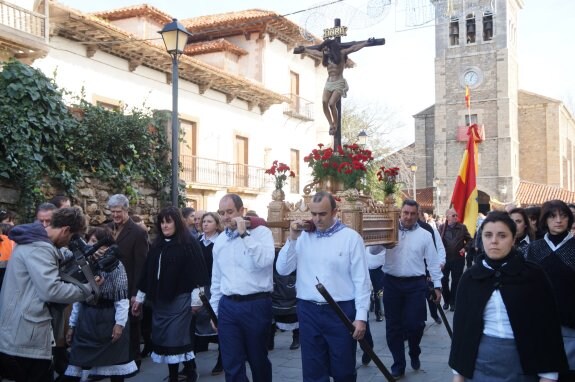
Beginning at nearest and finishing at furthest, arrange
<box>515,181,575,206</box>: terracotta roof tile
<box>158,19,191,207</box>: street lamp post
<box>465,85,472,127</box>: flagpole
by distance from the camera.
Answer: <box>158,19,191,207</box>: street lamp post < <box>465,85,472,127</box>: flagpole < <box>515,181,575,206</box>: terracotta roof tile

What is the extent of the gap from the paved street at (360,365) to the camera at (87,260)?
211 cm

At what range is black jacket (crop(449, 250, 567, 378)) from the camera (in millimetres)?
3482

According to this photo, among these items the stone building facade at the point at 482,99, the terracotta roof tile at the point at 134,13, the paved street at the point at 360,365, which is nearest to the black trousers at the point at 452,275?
the paved street at the point at 360,365

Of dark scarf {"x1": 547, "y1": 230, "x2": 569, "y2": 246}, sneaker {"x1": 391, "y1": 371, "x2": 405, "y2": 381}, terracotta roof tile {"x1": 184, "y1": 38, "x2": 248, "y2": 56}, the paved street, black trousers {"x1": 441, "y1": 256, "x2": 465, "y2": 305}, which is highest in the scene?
terracotta roof tile {"x1": 184, "y1": 38, "x2": 248, "y2": 56}

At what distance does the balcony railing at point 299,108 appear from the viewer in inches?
1048

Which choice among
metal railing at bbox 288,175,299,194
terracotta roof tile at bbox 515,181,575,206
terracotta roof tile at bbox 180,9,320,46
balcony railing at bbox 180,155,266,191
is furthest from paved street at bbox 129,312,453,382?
terracotta roof tile at bbox 515,181,575,206

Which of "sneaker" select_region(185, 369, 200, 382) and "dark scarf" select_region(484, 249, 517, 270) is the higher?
"dark scarf" select_region(484, 249, 517, 270)

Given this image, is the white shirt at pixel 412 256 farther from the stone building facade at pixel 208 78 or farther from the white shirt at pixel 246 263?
the stone building facade at pixel 208 78

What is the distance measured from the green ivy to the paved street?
11.3ft

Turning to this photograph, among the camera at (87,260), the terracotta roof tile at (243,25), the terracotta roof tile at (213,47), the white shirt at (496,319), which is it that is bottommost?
the white shirt at (496,319)

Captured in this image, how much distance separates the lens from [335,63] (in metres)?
7.29

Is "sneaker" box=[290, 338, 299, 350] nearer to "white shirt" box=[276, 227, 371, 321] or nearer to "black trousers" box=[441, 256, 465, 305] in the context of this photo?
"white shirt" box=[276, 227, 371, 321]

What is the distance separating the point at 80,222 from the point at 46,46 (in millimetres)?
11204

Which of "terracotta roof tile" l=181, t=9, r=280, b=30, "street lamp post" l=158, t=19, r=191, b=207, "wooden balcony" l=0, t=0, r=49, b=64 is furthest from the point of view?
"terracotta roof tile" l=181, t=9, r=280, b=30
